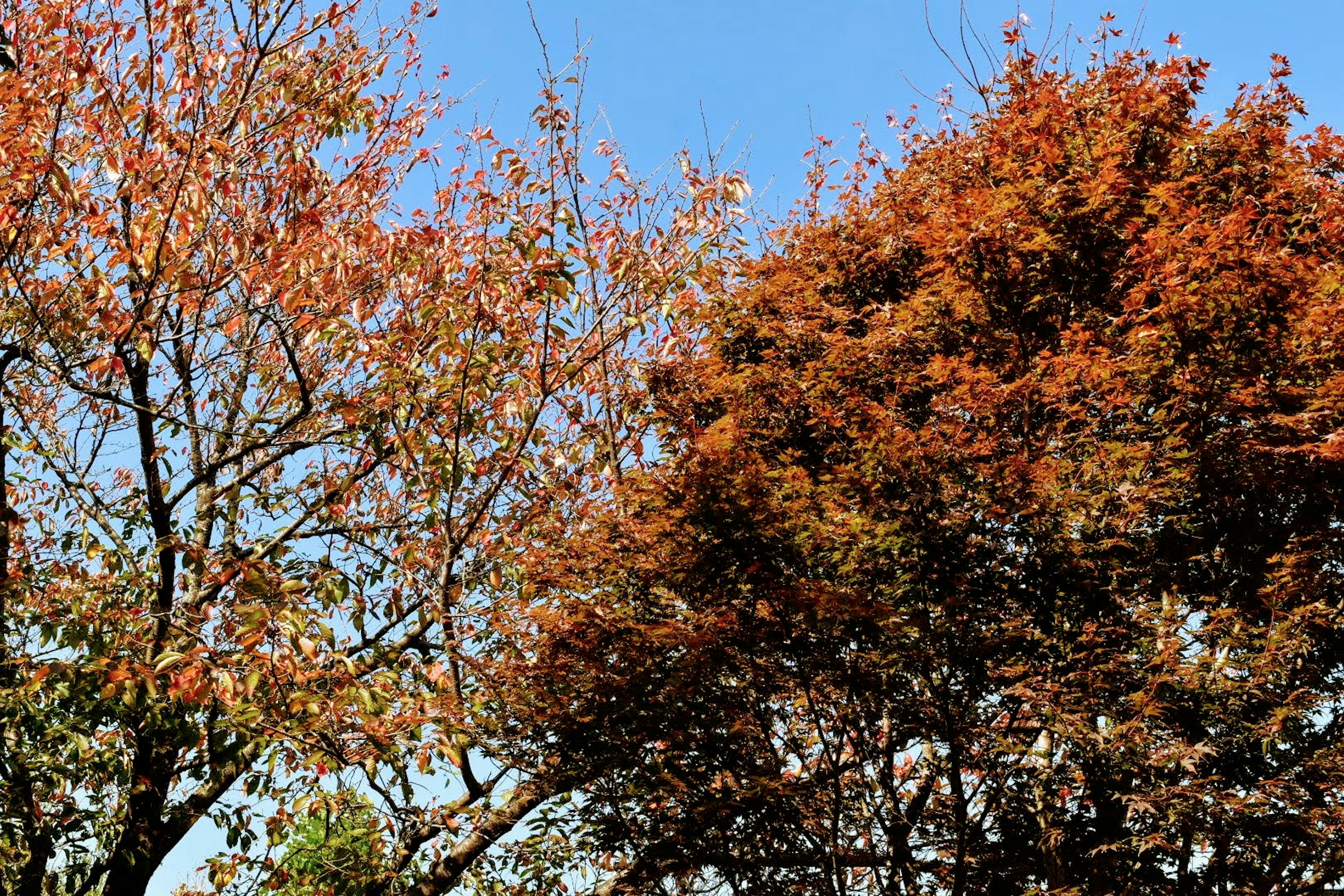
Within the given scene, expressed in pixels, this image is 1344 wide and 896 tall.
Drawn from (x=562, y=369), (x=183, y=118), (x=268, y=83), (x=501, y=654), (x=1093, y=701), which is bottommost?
(x=1093, y=701)

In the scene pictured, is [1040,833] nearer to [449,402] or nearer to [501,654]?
[501,654]

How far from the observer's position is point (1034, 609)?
22.4 feet

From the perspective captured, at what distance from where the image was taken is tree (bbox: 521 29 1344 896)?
634 cm

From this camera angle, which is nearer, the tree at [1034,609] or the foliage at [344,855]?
the tree at [1034,609]

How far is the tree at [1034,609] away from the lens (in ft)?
20.8

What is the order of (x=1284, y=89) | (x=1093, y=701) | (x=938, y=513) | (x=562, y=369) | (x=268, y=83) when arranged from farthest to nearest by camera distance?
(x=1284, y=89) < (x=268, y=83) < (x=562, y=369) < (x=938, y=513) < (x=1093, y=701)

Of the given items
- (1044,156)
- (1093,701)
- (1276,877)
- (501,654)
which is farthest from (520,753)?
(1044,156)

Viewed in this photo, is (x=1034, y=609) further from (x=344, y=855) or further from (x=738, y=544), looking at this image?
(x=344, y=855)

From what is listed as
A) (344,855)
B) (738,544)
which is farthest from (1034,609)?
(344,855)

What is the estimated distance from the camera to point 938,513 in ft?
21.5

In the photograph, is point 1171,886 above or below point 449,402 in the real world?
below

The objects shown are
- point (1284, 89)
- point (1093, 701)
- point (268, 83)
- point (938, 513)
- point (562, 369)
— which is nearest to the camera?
point (1093, 701)

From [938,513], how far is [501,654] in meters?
3.85

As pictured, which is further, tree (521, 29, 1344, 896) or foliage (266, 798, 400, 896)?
foliage (266, 798, 400, 896)
